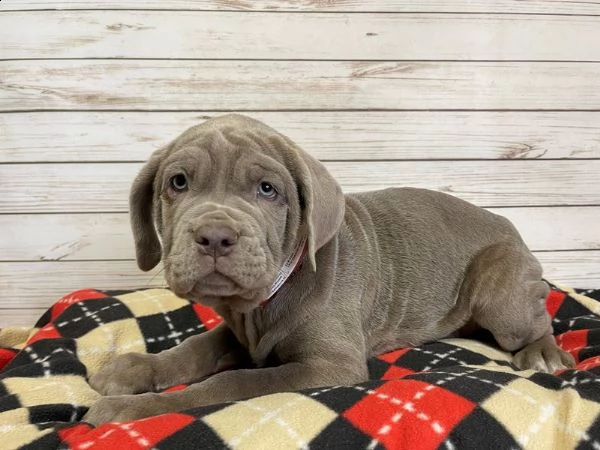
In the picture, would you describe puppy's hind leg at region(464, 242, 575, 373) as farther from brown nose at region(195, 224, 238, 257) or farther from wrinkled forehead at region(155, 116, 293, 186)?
brown nose at region(195, 224, 238, 257)

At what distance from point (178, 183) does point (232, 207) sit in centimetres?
31

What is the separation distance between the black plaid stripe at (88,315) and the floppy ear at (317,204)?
127 centimetres

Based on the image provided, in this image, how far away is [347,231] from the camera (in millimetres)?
2643

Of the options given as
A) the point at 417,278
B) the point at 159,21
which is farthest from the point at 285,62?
the point at 417,278

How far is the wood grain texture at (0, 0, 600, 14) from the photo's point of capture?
342 cm

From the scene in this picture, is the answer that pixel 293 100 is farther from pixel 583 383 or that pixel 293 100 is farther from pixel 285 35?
pixel 583 383

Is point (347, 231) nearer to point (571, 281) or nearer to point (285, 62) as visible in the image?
point (285, 62)

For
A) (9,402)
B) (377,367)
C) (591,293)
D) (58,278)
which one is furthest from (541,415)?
(58,278)

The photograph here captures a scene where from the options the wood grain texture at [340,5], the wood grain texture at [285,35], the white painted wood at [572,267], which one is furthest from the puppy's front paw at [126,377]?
the white painted wood at [572,267]

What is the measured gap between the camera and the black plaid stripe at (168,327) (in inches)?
113

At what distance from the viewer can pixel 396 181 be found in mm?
3787

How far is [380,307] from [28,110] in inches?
97.8

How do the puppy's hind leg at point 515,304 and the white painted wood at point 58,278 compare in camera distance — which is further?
the white painted wood at point 58,278

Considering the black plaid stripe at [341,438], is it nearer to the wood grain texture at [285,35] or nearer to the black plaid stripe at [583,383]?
the black plaid stripe at [583,383]
